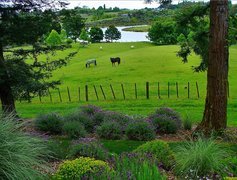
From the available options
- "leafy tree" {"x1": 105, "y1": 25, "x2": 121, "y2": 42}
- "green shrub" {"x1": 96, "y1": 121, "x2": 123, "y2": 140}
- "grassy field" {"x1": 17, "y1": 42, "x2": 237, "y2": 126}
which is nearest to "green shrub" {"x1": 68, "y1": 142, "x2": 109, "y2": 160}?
"green shrub" {"x1": 96, "y1": 121, "x2": 123, "y2": 140}

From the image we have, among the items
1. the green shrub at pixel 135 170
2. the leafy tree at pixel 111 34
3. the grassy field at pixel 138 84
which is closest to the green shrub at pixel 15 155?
the green shrub at pixel 135 170

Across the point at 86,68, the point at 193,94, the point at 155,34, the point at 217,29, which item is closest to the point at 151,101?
the point at 193,94

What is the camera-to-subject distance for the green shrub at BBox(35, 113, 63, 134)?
1344 centimetres

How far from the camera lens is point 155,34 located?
9944 cm

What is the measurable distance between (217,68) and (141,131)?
9.54ft

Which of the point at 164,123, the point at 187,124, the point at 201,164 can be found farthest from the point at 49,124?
the point at 201,164

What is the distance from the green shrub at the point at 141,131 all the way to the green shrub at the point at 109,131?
43 cm

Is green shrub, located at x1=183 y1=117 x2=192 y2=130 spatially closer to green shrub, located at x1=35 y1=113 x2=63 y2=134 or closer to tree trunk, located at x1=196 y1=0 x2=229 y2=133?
tree trunk, located at x1=196 y1=0 x2=229 y2=133

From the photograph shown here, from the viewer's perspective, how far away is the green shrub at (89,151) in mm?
8281

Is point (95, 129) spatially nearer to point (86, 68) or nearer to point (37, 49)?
point (37, 49)

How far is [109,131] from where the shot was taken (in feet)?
41.7

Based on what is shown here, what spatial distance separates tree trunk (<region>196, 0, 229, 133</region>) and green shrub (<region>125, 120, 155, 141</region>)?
163cm

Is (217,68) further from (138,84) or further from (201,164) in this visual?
(138,84)

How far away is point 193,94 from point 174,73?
15.3m
